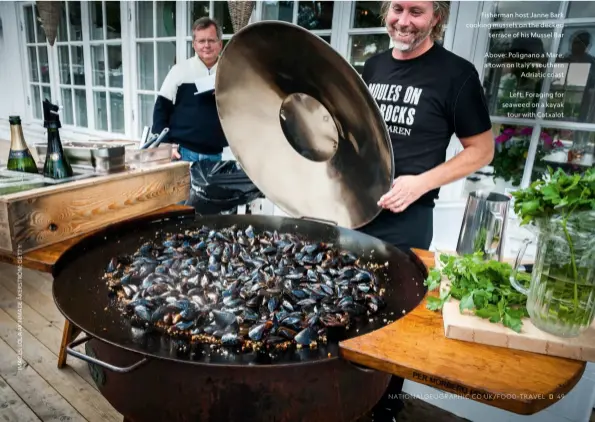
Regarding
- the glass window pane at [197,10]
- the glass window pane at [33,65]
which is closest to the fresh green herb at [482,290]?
the glass window pane at [197,10]

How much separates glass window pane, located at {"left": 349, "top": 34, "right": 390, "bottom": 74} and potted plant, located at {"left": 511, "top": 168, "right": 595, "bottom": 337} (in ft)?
5.98

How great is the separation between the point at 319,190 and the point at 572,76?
1.28 metres

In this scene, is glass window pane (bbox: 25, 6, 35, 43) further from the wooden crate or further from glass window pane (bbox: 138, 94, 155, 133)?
the wooden crate

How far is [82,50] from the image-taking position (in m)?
4.32

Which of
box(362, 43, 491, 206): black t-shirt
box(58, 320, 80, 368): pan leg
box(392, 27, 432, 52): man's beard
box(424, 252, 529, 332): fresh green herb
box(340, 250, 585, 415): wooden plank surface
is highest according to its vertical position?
box(392, 27, 432, 52): man's beard

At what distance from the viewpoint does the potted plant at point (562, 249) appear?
667mm

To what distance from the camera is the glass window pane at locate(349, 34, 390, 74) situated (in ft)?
7.64

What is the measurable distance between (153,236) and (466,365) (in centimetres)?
102

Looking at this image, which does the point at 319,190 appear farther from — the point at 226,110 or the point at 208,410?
the point at 208,410

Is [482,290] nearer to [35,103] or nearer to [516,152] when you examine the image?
[516,152]

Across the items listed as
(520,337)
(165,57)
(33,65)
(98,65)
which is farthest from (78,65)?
(520,337)

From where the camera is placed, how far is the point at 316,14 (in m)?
2.57

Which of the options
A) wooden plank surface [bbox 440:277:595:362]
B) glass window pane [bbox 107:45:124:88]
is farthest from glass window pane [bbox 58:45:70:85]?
wooden plank surface [bbox 440:277:595:362]

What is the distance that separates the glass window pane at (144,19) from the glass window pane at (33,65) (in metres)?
2.18
